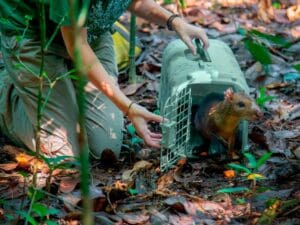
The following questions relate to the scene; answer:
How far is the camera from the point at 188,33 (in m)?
4.29

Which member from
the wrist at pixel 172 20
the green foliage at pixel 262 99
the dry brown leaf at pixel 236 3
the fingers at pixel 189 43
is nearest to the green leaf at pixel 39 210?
the fingers at pixel 189 43

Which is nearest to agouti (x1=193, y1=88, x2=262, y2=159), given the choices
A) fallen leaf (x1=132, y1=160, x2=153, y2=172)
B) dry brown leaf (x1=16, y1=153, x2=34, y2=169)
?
fallen leaf (x1=132, y1=160, x2=153, y2=172)

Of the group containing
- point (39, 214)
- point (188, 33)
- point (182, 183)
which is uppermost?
point (188, 33)

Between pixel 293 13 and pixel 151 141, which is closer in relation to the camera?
pixel 151 141

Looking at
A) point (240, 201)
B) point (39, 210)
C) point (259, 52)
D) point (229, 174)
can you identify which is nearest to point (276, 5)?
point (259, 52)

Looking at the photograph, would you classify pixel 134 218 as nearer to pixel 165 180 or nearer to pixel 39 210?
pixel 39 210

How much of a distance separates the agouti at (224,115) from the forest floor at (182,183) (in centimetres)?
13

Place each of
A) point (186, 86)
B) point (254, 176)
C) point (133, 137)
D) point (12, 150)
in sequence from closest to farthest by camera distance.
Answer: point (254, 176) → point (186, 86) → point (12, 150) → point (133, 137)

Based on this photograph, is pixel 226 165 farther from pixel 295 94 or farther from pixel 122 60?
pixel 122 60

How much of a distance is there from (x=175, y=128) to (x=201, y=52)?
0.60 metres

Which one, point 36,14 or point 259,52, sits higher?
point 259,52

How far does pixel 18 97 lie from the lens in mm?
4246

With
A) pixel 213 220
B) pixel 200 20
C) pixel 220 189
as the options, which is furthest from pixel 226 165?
pixel 200 20

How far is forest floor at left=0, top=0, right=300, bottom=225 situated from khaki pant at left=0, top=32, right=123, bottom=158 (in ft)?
0.40
